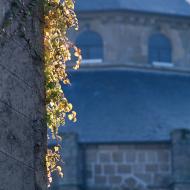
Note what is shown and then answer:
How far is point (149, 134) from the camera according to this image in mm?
30391

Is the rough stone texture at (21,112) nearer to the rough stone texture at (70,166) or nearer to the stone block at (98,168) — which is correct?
the rough stone texture at (70,166)

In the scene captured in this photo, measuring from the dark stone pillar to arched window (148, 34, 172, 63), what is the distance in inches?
259

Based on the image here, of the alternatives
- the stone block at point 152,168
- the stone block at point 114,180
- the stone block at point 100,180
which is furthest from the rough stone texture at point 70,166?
the stone block at point 152,168

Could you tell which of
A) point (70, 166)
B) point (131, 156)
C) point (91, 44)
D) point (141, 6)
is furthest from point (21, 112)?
point (141, 6)

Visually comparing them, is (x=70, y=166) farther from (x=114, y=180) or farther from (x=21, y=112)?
(x=21, y=112)

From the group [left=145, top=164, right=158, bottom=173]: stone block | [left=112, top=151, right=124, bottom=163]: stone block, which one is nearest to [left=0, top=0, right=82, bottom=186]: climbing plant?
[left=112, top=151, right=124, bottom=163]: stone block

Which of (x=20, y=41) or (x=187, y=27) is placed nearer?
(x=20, y=41)

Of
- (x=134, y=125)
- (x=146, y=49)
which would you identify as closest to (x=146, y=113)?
(x=134, y=125)

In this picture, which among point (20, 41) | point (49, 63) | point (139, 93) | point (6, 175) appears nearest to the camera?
point (6, 175)

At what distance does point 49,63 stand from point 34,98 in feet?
1.95

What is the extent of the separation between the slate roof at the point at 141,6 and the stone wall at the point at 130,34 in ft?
0.76

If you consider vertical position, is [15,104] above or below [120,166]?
below

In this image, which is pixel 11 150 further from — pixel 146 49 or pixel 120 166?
pixel 146 49

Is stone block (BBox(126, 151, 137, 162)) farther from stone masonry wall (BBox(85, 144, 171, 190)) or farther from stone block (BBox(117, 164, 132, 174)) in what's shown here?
stone block (BBox(117, 164, 132, 174))
